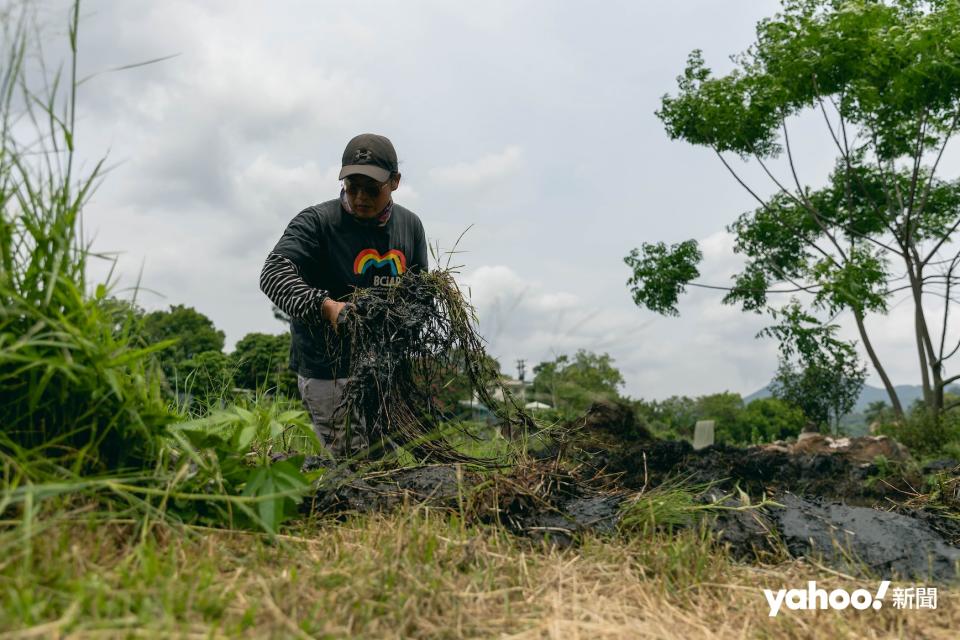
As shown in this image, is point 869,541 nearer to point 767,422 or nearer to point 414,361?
point 414,361

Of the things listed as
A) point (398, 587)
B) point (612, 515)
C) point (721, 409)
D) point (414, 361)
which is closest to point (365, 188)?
point (414, 361)

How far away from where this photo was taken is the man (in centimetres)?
366

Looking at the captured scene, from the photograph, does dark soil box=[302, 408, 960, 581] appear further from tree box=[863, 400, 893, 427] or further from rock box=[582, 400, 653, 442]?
tree box=[863, 400, 893, 427]

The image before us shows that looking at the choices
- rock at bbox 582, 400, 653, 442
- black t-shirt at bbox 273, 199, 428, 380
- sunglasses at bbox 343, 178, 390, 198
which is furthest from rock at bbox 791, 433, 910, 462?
sunglasses at bbox 343, 178, 390, 198

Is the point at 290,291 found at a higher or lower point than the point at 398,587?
higher

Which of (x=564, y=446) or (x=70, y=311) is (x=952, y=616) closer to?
(x=564, y=446)

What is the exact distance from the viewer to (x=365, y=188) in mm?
3963

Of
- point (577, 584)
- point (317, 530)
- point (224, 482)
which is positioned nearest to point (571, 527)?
point (577, 584)

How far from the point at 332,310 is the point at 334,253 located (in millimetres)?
901

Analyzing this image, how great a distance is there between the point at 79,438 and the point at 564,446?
2.01 meters

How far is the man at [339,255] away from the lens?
366 centimetres

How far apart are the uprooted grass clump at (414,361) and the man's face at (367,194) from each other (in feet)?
2.69

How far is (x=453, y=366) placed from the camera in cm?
344

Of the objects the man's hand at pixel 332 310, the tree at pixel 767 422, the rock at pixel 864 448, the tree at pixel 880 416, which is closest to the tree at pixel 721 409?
the tree at pixel 767 422
